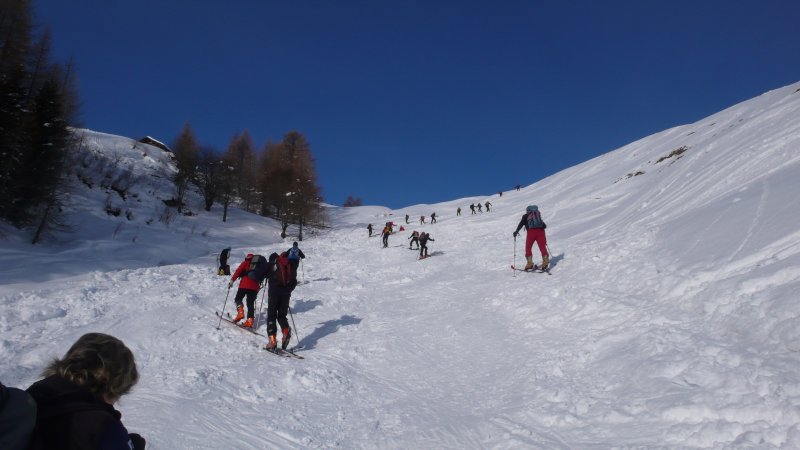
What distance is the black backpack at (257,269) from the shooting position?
35.9ft

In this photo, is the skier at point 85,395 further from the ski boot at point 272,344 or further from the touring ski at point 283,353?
the ski boot at point 272,344

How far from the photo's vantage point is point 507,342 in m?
9.24

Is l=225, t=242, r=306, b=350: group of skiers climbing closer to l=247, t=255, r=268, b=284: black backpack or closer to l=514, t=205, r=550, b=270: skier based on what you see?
l=247, t=255, r=268, b=284: black backpack

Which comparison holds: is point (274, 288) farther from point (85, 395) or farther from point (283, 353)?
point (85, 395)

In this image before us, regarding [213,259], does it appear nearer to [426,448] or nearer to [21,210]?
[21,210]

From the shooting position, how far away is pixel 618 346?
24.9 ft

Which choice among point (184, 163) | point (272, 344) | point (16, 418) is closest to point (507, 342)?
point (272, 344)

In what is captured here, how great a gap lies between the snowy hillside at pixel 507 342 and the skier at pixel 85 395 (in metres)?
3.05

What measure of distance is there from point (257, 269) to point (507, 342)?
20.0ft

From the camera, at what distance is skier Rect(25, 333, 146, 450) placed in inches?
78.3

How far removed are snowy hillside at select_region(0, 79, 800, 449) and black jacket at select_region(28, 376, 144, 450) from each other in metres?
3.16

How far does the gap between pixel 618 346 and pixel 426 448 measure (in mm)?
3993

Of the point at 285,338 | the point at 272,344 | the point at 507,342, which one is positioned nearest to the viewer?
the point at 272,344

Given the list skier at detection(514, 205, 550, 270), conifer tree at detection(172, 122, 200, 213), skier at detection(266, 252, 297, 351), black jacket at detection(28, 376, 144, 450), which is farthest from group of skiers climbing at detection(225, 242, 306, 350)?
conifer tree at detection(172, 122, 200, 213)
